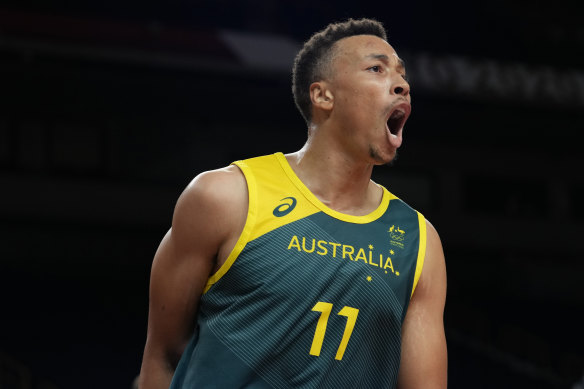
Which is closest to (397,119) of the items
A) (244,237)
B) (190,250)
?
(244,237)

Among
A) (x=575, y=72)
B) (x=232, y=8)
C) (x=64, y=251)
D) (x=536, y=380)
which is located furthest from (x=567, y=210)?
(x=64, y=251)

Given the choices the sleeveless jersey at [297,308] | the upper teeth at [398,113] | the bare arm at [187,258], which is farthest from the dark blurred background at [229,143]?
the upper teeth at [398,113]

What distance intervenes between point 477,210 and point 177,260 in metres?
16.8

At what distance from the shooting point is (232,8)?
15586 millimetres

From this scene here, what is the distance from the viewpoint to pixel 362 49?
2555 mm

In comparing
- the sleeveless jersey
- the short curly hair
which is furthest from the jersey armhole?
the short curly hair

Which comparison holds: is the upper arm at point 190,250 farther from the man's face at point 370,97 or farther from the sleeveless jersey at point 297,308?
the man's face at point 370,97

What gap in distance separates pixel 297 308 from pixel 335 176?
0.47 m

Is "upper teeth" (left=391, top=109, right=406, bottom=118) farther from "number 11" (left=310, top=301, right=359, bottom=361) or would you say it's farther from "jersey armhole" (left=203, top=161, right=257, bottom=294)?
"number 11" (left=310, top=301, right=359, bottom=361)

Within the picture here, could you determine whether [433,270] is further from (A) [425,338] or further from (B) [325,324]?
(B) [325,324]

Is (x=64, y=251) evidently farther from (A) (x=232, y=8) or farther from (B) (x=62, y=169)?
(A) (x=232, y=8)

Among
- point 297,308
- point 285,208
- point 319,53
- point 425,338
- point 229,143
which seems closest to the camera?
point 297,308

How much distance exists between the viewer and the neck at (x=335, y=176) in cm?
251

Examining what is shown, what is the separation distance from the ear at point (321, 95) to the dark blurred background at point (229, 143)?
10.8 m
